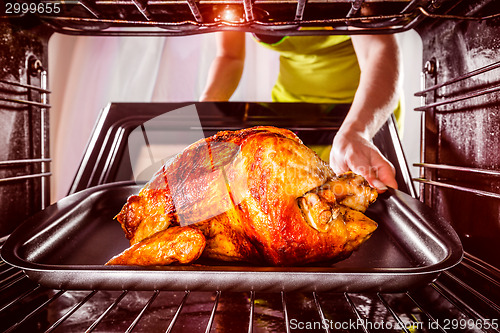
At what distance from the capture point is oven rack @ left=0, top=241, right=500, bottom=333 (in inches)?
24.2

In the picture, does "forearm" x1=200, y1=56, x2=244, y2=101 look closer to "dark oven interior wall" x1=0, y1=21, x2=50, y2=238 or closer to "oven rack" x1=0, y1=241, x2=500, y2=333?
"dark oven interior wall" x1=0, y1=21, x2=50, y2=238

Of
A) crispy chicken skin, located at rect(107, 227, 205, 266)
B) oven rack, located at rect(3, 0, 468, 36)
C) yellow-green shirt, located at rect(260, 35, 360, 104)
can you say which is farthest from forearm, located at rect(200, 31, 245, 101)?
crispy chicken skin, located at rect(107, 227, 205, 266)

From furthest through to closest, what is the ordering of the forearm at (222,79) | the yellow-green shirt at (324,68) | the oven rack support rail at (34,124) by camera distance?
the forearm at (222,79)
the yellow-green shirt at (324,68)
the oven rack support rail at (34,124)

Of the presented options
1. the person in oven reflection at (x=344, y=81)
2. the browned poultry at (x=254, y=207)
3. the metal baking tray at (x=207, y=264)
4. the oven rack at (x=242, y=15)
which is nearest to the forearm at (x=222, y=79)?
the person in oven reflection at (x=344, y=81)

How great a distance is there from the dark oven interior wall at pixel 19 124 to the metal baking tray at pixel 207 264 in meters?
0.12

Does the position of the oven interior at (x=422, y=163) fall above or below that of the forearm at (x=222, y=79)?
below

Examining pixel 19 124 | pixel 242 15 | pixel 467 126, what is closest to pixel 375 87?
pixel 467 126

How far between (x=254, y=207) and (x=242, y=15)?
453mm

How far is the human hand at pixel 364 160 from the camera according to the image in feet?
3.43

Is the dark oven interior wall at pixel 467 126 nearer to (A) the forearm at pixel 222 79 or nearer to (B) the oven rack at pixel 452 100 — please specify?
(B) the oven rack at pixel 452 100

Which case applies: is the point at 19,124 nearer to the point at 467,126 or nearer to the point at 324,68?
the point at 467,126

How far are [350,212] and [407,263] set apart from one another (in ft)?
0.54

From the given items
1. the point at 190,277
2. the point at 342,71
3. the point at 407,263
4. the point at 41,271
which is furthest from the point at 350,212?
the point at 342,71

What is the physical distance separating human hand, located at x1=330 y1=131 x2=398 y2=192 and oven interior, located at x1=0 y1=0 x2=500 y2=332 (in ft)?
0.34
